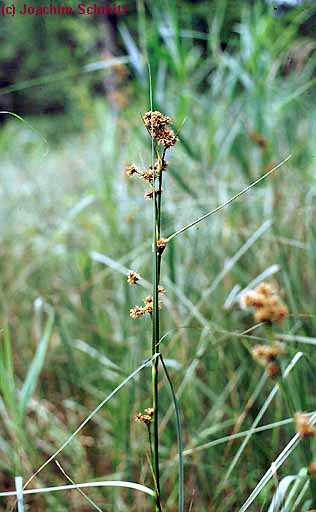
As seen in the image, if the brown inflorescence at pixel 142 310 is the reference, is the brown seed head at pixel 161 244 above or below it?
above

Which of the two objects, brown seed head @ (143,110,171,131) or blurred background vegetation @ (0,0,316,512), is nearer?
brown seed head @ (143,110,171,131)

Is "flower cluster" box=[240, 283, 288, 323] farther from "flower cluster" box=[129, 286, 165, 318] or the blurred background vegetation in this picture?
the blurred background vegetation

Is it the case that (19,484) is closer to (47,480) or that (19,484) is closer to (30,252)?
(47,480)

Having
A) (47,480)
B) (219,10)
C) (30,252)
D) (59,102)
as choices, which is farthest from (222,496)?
(59,102)

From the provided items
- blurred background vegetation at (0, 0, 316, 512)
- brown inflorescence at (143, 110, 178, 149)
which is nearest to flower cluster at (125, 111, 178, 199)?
brown inflorescence at (143, 110, 178, 149)

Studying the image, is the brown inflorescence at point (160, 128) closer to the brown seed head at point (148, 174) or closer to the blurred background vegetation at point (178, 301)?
the brown seed head at point (148, 174)

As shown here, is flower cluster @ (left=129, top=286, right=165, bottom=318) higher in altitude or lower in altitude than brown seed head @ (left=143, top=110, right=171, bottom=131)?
lower

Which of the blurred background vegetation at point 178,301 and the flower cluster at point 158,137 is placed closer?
the flower cluster at point 158,137

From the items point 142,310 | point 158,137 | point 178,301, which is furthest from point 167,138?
point 178,301

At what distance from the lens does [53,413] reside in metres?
0.99

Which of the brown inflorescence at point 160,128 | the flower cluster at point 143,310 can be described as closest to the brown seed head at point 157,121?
the brown inflorescence at point 160,128

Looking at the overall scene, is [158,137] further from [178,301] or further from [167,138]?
[178,301]

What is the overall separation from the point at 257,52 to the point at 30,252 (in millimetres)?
741

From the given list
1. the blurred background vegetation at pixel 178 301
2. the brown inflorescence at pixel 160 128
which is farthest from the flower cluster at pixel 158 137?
the blurred background vegetation at pixel 178 301
